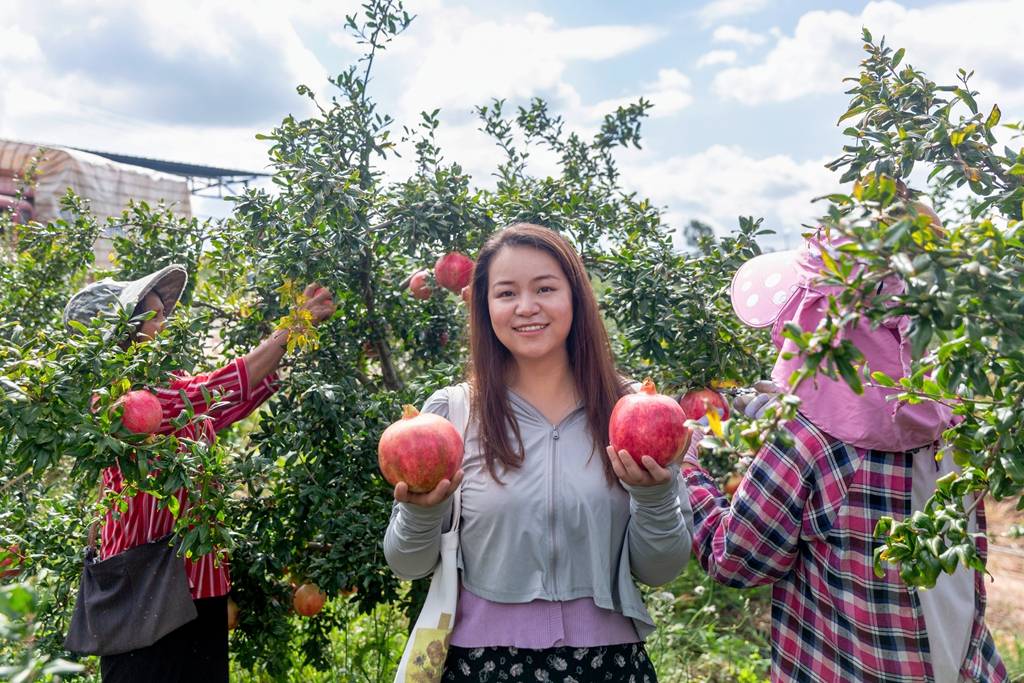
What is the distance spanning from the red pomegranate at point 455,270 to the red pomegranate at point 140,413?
89 cm

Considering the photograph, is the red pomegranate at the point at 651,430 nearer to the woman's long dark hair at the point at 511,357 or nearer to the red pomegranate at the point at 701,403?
the woman's long dark hair at the point at 511,357

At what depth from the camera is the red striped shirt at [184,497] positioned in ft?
7.18

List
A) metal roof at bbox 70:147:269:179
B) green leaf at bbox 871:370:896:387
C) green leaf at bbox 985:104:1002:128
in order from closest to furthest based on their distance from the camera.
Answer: green leaf at bbox 871:370:896:387
green leaf at bbox 985:104:1002:128
metal roof at bbox 70:147:269:179

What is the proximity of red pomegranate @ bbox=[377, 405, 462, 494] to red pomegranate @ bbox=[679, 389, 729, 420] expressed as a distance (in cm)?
96

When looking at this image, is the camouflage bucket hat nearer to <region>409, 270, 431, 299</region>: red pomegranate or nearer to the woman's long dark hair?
<region>409, 270, 431, 299</region>: red pomegranate

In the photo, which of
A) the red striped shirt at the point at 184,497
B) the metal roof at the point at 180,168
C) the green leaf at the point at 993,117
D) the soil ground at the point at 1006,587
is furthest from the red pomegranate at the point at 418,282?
the metal roof at the point at 180,168

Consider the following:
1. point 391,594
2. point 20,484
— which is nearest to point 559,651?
point 391,594

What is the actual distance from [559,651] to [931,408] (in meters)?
0.83

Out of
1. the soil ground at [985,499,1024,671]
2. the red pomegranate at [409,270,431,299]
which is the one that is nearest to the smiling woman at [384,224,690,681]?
the red pomegranate at [409,270,431,299]

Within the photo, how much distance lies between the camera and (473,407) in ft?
→ 5.86

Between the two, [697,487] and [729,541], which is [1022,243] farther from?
[697,487]

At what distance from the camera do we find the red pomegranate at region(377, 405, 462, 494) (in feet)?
5.04

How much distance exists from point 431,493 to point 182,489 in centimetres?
100

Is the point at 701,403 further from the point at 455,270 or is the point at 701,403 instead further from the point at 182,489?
the point at 182,489
